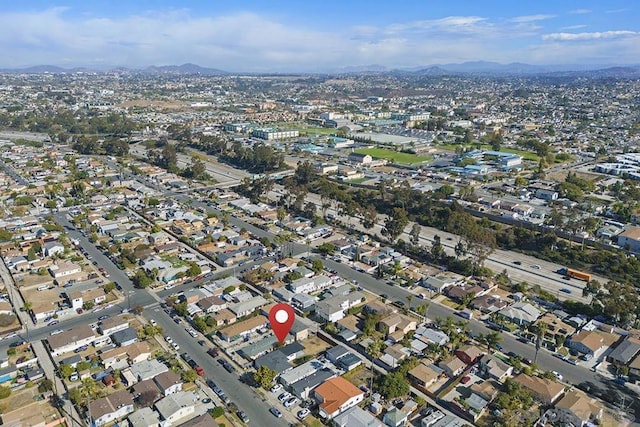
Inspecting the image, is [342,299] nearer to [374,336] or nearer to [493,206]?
[374,336]

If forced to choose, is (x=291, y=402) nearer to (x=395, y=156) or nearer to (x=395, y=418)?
(x=395, y=418)

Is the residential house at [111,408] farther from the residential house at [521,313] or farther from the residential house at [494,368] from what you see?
the residential house at [521,313]

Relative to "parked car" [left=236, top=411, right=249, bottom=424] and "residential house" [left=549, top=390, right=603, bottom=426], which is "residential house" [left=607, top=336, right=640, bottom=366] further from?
"parked car" [left=236, top=411, right=249, bottom=424]

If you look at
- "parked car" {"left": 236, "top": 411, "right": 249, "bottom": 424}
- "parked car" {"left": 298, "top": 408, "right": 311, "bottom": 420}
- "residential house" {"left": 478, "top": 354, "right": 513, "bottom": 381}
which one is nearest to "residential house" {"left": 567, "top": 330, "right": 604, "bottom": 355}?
"residential house" {"left": 478, "top": 354, "right": 513, "bottom": 381}

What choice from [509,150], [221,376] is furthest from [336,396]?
[509,150]

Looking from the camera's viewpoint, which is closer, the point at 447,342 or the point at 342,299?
the point at 447,342

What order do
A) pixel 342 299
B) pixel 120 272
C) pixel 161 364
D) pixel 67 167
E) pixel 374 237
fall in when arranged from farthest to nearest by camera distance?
pixel 67 167 < pixel 374 237 < pixel 120 272 < pixel 342 299 < pixel 161 364

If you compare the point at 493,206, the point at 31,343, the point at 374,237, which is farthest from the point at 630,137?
the point at 31,343

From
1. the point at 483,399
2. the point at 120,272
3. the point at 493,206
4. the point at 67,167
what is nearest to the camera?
the point at 483,399
